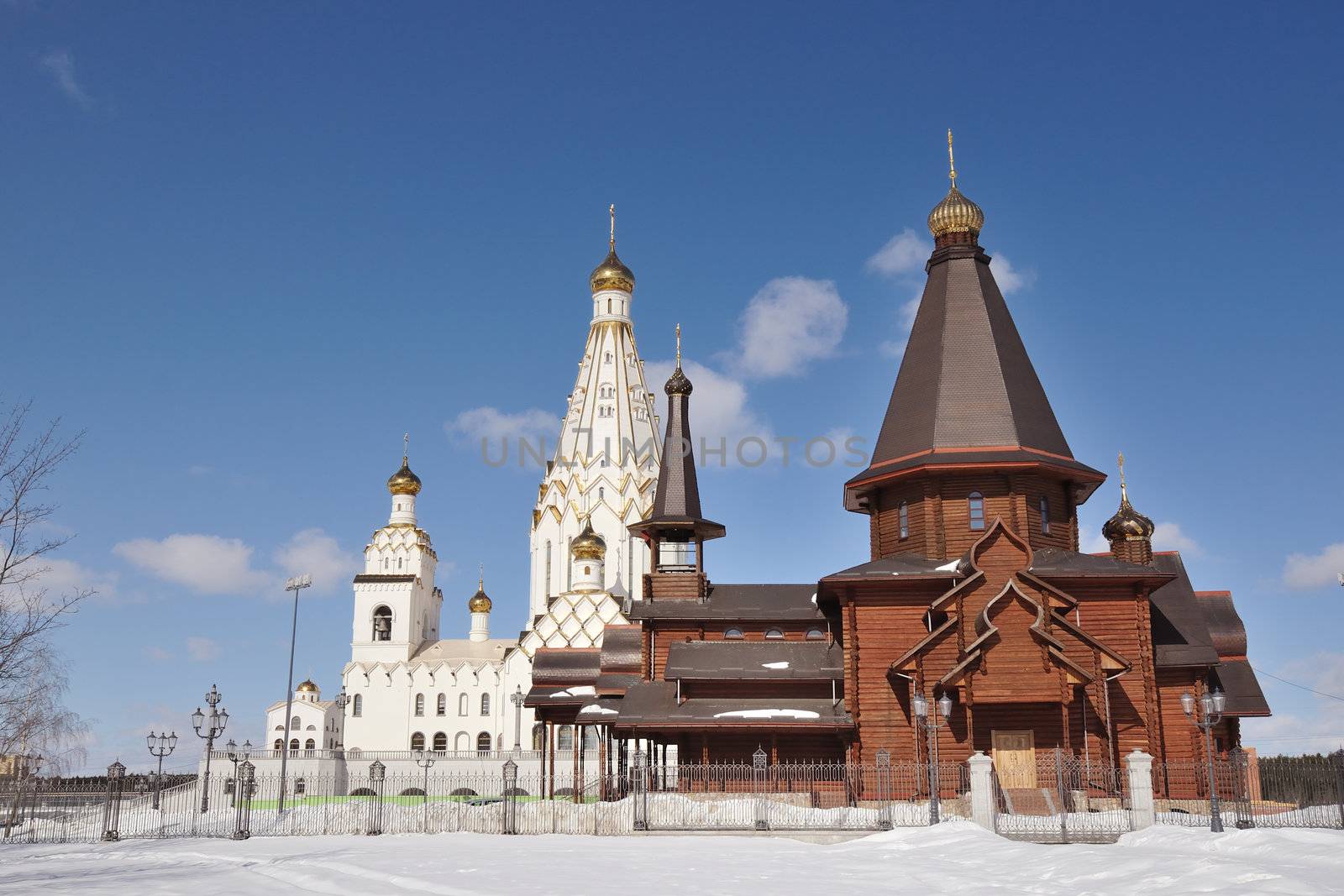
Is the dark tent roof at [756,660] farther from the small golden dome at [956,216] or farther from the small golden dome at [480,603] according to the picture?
the small golden dome at [480,603]

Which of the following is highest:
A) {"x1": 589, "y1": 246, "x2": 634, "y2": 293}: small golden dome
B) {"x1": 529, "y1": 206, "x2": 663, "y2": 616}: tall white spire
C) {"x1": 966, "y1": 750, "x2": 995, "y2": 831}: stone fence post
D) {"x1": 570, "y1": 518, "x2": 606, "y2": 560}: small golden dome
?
{"x1": 589, "y1": 246, "x2": 634, "y2": 293}: small golden dome

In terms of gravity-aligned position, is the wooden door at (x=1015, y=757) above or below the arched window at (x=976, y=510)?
below

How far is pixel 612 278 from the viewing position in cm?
6475

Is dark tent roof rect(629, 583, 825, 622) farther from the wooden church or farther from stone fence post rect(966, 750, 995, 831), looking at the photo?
stone fence post rect(966, 750, 995, 831)

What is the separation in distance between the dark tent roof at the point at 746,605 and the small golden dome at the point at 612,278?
34577 mm

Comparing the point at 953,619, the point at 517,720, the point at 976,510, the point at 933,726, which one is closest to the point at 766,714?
the point at 953,619

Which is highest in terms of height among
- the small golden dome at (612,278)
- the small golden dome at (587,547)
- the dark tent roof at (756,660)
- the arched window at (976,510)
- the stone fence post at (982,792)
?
the small golden dome at (612,278)

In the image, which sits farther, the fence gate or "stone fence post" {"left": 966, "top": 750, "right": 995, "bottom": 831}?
"stone fence post" {"left": 966, "top": 750, "right": 995, "bottom": 831}

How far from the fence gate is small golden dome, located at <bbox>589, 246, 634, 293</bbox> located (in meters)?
43.6

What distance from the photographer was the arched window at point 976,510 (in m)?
28.2

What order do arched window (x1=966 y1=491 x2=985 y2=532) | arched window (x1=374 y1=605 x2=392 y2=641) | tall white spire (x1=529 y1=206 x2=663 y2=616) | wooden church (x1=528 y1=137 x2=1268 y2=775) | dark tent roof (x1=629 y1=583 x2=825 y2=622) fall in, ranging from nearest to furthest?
1. wooden church (x1=528 y1=137 x2=1268 y2=775)
2. arched window (x1=966 y1=491 x2=985 y2=532)
3. dark tent roof (x1=629 y1=583 x2=825 y2=622)
4. tall white spire (x1=529 y1=206 x2=663 y2=616)
5. arched window (x1=374 y1=605 x2=392 y2=641)

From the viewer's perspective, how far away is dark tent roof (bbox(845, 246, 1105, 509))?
1121 inches

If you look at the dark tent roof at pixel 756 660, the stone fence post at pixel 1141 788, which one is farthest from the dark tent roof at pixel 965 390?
the stone fence post at pixel 1141 788

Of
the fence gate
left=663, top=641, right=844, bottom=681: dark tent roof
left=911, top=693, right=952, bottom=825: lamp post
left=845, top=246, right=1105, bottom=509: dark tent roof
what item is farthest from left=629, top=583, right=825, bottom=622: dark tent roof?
the fence gate
